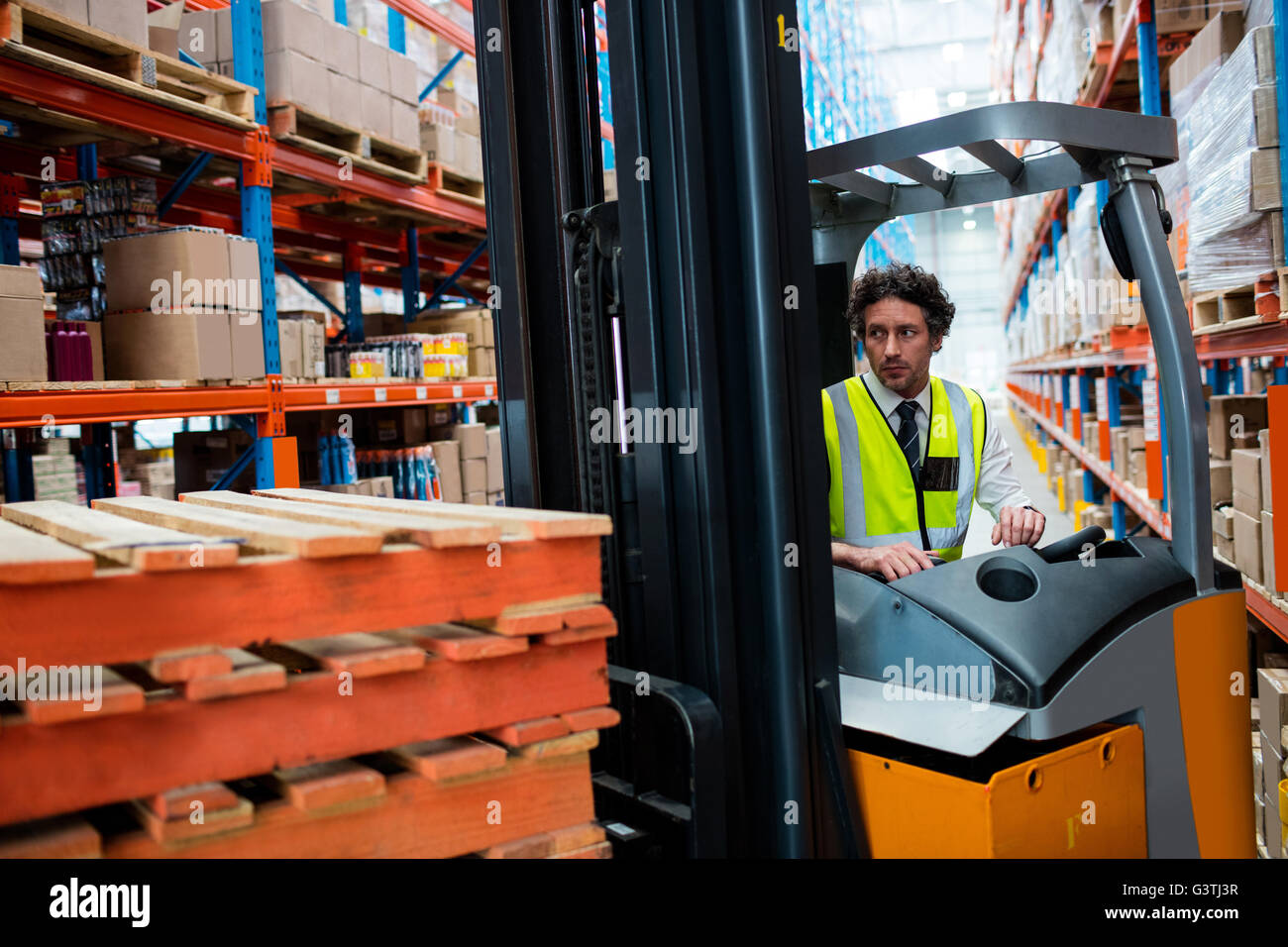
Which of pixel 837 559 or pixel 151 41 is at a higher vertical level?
pixel 151 41

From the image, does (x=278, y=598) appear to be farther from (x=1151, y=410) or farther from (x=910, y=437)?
(x=1151, y=410)

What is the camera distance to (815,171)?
2.32m

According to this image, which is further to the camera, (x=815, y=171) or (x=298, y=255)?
(x=298, y=255)

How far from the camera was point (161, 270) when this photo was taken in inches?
193

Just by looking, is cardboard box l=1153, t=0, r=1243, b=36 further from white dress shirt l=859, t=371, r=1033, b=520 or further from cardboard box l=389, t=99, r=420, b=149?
cardboard box l=389, t=99, r=420, b=149

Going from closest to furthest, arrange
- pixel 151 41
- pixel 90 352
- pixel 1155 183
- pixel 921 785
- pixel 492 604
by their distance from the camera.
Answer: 1. pixel 492 604
2. pixel 921 785
3. pixel 1155 183
4. pixel 90 352
5. pixel 151 41

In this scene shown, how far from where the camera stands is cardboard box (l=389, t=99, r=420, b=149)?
6.65 m

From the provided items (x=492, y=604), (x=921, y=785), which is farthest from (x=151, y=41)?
(x=921, y=785)

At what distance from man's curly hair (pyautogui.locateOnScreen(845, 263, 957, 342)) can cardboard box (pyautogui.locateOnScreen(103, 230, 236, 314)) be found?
3.39 meters

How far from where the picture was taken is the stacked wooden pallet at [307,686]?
4.24 feet

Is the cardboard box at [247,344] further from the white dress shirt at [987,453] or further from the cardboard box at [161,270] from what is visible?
the white dress shirt at [987,453]
